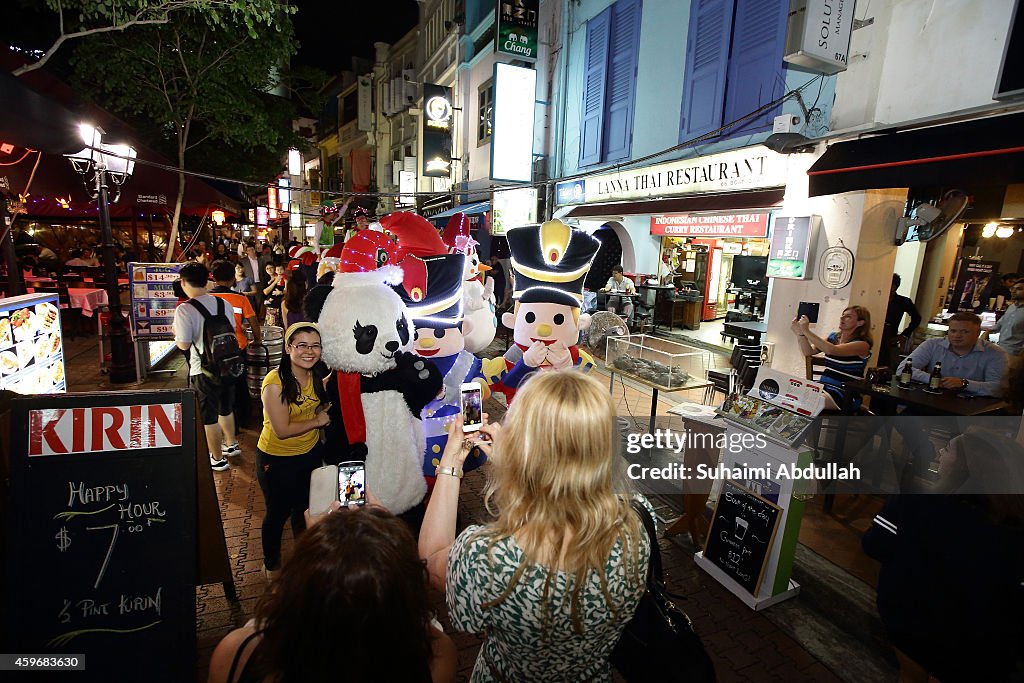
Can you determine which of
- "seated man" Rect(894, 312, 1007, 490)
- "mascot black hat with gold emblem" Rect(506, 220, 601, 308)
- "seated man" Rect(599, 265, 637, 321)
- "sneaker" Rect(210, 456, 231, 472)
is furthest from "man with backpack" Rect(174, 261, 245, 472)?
"seated man" Rect(599, 265, 637, 321)

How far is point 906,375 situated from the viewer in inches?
191

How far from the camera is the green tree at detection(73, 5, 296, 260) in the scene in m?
9.55

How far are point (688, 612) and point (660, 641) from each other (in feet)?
6.79

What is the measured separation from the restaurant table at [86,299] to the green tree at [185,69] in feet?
5.98

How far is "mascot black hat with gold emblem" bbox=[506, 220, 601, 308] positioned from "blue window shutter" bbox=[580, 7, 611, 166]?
7.37m

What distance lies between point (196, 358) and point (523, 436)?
14.9ft

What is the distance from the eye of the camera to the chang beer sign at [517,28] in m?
11.3

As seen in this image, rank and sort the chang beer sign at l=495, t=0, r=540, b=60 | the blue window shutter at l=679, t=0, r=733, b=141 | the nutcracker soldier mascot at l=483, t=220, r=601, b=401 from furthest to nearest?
the chang beer sign at l=495, t=0, r=540, b=60, the blue window shutter at l=679, t=0, r=733, b=141, the nutcracker soldier mascot at l=483, t=220, r=601, b=401

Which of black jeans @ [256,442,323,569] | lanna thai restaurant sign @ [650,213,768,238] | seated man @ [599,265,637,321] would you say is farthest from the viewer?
seated man @ [599,265,637,321]

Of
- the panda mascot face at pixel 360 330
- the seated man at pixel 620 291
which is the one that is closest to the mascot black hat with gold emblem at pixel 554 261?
the panda mascot face at pixel 360 330

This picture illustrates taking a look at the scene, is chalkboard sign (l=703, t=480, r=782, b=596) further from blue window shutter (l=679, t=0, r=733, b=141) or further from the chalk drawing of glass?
blue window shutter (l=679, t=0, r=733, b=141)

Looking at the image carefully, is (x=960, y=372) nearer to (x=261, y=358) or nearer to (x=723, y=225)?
(x=723, y=225)

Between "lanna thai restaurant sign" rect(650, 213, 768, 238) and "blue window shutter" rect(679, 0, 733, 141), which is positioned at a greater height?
"blue window shutter" rect(679, 0, 733, 141)
